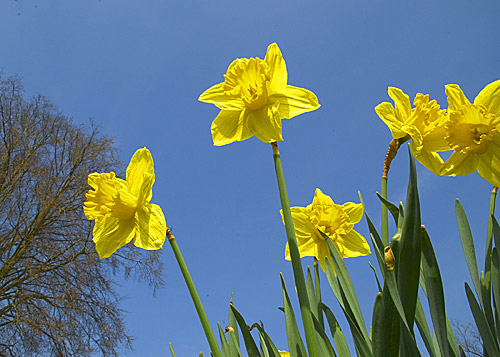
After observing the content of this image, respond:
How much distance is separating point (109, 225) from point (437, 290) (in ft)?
2.01

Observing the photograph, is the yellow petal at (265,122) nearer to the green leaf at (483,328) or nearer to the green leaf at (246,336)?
the green leaf at (246,336)

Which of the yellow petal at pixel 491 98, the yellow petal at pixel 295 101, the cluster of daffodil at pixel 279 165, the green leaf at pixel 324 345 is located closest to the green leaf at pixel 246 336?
the cluster of daffodil at pixel 279 165

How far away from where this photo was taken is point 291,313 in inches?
29.4

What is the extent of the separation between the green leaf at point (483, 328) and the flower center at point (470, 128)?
264mm

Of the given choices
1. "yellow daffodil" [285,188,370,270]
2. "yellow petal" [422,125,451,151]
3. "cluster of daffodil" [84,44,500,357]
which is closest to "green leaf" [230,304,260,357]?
"cluster of daffodil" [84,44,500,357]

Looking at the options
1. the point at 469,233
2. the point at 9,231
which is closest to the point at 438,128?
the point at 469,233

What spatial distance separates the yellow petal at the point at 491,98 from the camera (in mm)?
782

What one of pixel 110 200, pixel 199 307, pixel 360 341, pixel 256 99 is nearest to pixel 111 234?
pixel 110 200

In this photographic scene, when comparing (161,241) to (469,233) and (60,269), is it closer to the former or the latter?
(469,233)

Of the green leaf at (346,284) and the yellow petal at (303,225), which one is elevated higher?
the yellow petal at (303,225)

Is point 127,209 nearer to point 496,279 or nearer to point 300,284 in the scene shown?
point 300,284

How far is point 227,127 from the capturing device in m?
0.82

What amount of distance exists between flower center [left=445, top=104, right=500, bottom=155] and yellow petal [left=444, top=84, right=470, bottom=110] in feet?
0.05

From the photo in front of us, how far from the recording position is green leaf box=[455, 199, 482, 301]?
78 cm
